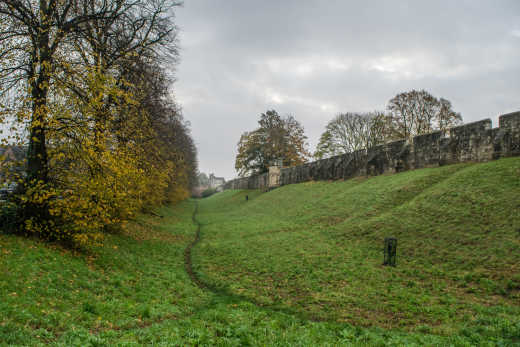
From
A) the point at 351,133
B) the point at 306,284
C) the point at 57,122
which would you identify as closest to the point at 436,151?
the point at 306,284

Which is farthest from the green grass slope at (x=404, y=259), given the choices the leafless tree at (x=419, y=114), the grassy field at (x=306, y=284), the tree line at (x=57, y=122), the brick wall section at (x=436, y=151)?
the leafless tree at (x=419, y=114)

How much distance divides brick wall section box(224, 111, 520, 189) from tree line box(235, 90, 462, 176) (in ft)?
52.8

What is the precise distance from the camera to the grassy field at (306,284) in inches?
215

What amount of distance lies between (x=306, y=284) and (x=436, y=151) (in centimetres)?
1537

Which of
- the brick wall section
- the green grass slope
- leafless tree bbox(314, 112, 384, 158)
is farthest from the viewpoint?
leafless tree bbox(314, 112, 384, 158)

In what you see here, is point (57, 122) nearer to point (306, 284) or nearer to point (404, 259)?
point (306, 284)

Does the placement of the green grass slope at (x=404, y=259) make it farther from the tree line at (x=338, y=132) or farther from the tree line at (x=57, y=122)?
the tree line at (x=338, y=132)

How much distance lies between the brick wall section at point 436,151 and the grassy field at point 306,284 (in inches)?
84.3

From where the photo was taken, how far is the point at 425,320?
643cm

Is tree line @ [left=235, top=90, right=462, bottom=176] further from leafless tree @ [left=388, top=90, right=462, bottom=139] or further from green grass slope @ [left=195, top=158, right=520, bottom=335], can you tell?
green grass slope @ [left=195, top=158, right=520, bottom=335]

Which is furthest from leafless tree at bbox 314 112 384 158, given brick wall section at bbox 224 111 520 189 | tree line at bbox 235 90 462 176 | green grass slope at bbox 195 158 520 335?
green grass slope at bbox 195 158 520 335

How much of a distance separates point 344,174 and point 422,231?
16.4 m

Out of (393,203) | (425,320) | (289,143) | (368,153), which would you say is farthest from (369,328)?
(289,143)

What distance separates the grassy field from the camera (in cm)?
546
